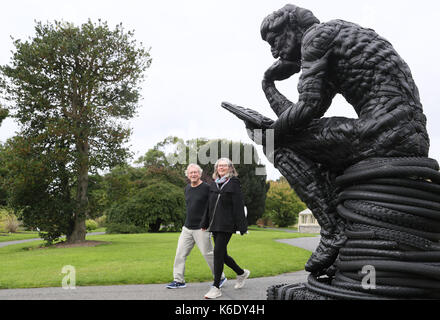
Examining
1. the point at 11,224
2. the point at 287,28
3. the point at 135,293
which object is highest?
the point at 287,28

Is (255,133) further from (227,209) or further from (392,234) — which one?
(227,209)

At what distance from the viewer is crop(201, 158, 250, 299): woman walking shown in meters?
4.85

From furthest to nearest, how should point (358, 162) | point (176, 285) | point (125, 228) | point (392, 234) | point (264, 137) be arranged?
point (125, 228) < point (176, 285) < point (264, 137) < point (358, 162) < point (392, 234)

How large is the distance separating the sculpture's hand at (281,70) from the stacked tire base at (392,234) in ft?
3.89

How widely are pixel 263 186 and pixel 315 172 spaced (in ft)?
136

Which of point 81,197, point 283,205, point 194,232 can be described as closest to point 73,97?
point 81,197

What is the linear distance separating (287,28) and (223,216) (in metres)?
2.70

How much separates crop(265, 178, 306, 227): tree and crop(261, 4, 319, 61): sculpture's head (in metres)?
47.0

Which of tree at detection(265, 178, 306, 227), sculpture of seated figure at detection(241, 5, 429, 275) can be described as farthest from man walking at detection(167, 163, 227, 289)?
tree at detection(265, 178, 306, 227)

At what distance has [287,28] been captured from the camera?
3180 millimetres

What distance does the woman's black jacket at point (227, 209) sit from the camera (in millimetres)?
4973
